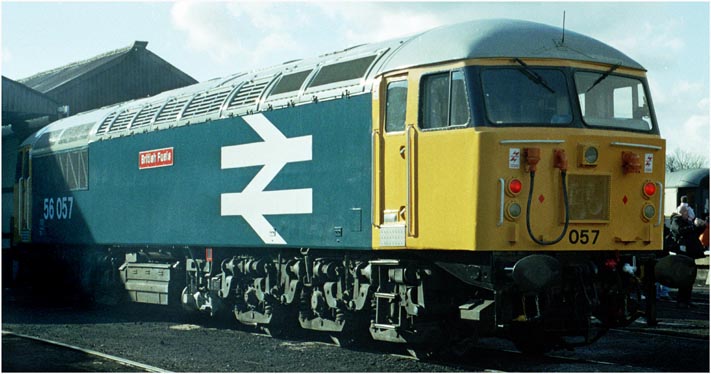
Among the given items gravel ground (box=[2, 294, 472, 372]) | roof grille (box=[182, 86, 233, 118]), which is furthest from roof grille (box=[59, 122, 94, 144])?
roof grille (box=[182, 86, 233, 118])

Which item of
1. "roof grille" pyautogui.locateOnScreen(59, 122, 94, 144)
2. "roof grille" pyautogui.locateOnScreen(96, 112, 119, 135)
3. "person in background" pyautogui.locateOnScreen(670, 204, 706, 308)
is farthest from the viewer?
"person in background" pyautogui.locateOnScreen(670, 204, 706, 308)

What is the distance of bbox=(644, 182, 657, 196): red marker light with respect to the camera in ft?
34.6

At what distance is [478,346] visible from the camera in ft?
40.6

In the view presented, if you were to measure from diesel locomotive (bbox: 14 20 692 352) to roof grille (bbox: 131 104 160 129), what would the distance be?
95.4 inches

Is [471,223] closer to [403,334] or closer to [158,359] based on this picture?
[403,334]

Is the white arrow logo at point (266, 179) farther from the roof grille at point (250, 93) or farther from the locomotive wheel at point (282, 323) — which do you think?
the locomotive wheel at point (282, 323)

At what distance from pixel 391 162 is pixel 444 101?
36.8 inches

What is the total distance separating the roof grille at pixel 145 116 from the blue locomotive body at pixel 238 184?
257mm

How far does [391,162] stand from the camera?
35.5ft

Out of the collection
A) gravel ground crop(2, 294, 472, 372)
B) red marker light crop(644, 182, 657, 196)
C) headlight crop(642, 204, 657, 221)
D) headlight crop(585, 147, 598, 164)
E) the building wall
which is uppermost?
the building wall

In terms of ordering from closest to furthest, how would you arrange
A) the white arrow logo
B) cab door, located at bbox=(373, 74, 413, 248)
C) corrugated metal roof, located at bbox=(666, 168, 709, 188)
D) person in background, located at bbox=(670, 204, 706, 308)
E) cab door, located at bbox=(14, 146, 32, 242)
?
cab door, located at bbox=(373, 74, 413, 248) → the white arrow logo → person in background, located at bbox=(670, 204, 706, 308) → cab door, located at bbox=(14, 146, 32, 242) → corrugated metal roof, located at bbox=(666, 168, 709, 188)

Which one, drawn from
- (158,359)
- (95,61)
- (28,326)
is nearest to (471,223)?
(158,359)

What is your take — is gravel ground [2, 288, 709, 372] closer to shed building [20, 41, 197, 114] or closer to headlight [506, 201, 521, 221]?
headlight [506, 201, 521, 221]

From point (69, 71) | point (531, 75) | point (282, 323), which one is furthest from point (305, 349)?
point (69, 71)
